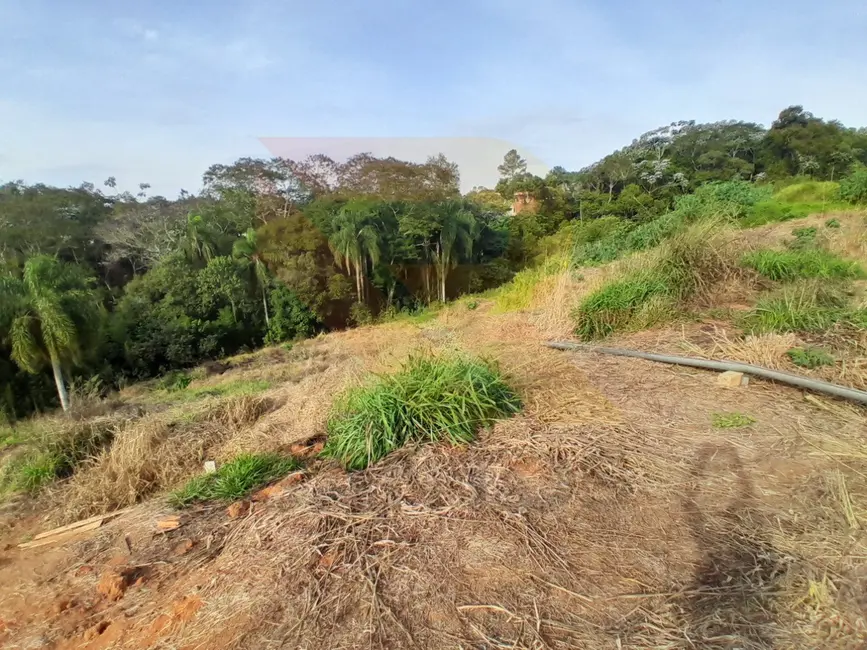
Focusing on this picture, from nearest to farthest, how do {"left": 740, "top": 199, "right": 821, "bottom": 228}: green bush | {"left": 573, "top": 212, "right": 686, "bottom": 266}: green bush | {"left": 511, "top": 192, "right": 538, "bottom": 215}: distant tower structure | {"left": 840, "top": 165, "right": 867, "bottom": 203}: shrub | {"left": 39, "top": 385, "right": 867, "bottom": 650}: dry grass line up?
{"left": 39, "top": 385, "right": 867, "bottom": 650}: dry grass → {"left": 573, "top": 212, "right": 686, "bottom": 266}: green bush → {"left": 840, "top": 165, "right": 867, "bottom": 203}: shrub → {"left": 740, "top": 199, "right": 821, "bottom": 228}: green bush → {"left": 511, "top": 192, "right": 538, "bottom": 215}: distant tower structure

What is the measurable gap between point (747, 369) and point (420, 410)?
93.0 inches

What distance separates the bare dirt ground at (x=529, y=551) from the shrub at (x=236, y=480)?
5.9 inches

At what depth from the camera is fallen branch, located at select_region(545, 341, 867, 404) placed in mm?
2881

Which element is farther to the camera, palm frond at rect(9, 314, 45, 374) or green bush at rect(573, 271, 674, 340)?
palm frond at rect(9, 314, 45, 374)

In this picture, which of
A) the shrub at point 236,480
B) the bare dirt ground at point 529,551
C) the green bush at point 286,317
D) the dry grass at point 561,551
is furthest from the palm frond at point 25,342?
the dry grass at point 561,551

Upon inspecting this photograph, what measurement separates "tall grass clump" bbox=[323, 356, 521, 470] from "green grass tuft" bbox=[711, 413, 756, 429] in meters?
1.19

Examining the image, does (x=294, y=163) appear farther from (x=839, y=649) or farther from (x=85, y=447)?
(x=839, y=649)

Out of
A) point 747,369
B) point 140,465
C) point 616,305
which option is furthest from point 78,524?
point 616,305

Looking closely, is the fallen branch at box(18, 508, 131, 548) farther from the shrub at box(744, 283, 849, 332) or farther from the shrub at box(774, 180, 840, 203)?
the shrub at box(774, 180, 840, 203)

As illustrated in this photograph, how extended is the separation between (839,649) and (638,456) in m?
1.14

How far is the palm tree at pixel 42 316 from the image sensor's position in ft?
36.8

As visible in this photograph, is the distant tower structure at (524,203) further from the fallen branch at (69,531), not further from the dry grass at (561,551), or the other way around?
the fallen branch at (69,531)

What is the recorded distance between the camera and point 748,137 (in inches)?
1037

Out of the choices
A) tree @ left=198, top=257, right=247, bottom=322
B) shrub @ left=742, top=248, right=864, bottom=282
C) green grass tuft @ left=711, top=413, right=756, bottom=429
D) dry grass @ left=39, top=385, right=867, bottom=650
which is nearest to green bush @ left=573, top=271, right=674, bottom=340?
shrub @ left=742, top=248, right=864, bottom=282
